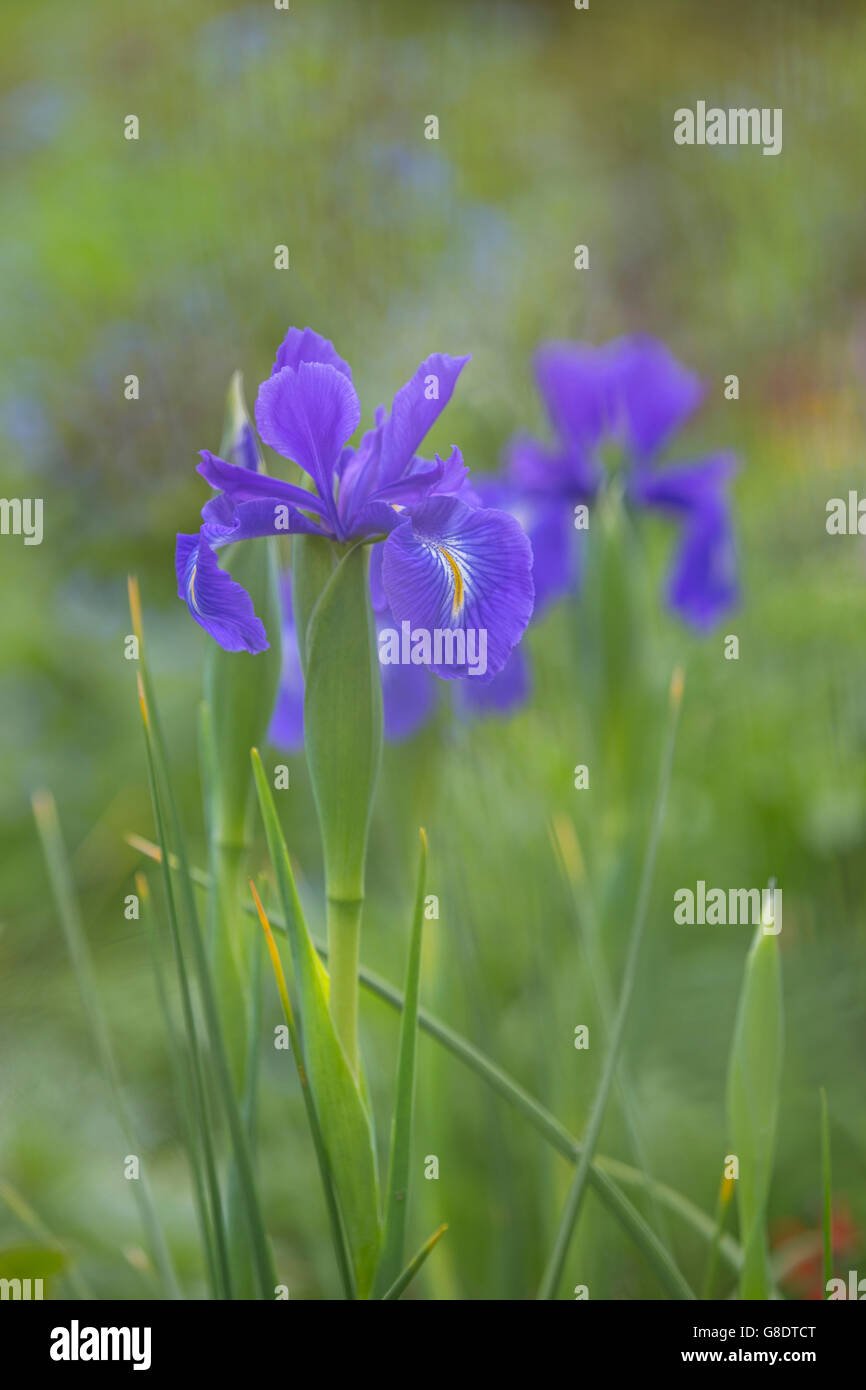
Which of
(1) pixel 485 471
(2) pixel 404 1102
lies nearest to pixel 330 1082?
(2) pixel 404 1102

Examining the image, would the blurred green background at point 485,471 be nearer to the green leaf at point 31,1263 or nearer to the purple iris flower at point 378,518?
the green leaf at point 31,1263

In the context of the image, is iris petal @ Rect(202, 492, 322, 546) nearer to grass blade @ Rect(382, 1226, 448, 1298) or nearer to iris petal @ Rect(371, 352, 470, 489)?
iris petal @ Rect(371, 352, 470, 489)

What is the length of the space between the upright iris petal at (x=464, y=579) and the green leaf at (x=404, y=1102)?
0.08 metres

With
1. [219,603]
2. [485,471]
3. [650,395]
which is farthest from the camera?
[485,471]

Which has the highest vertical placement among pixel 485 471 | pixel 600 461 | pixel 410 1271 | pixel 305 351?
pixel 485 471

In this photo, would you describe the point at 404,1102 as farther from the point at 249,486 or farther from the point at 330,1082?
the point at 249,486

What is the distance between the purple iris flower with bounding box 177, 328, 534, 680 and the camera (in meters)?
0.41

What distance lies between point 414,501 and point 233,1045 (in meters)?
0.26

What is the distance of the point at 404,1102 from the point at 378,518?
0.72 feet

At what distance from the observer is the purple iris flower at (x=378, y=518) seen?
41 centimetres

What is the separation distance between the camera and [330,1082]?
433mm

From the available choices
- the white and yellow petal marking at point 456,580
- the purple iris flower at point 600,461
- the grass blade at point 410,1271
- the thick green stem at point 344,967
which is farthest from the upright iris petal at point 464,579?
the purple iris flower at point 600,461

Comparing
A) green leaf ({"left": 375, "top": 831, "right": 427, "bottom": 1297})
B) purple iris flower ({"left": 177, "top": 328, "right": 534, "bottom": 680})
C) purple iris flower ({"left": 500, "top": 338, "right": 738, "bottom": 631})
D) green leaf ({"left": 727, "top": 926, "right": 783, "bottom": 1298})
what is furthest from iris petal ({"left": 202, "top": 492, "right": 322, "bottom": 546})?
purple iris flower ({"left": 500, "top": 338, "right": 738, "bottom": 631})
